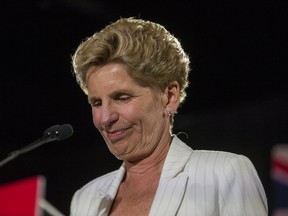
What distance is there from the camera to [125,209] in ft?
4.34

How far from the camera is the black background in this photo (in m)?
2.49

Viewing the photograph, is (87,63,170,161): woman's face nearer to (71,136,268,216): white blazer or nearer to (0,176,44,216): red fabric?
(71,136,268,216): white blazer

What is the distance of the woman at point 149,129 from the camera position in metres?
1.21

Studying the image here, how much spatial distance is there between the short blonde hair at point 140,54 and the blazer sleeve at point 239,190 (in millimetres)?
214

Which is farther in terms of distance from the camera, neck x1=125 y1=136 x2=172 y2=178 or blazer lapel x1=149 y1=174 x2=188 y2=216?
neck x1=125 y1=136 x2=172 y2=178

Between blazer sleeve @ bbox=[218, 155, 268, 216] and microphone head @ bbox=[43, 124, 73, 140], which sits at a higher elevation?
microphone head @ bbox=[43, 124, 73, 140]

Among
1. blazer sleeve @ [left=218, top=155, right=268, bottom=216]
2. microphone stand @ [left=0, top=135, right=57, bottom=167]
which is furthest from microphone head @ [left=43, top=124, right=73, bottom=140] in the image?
blazer sleeve @ [left=218, top=155, right=268, bottom=216]

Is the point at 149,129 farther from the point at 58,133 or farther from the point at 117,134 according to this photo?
the point at 58,133

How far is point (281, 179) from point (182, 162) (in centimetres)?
110

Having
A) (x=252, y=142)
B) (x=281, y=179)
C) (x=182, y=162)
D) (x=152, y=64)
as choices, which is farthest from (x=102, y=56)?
(x=252, y=142)

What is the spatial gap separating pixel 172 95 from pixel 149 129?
9 cm

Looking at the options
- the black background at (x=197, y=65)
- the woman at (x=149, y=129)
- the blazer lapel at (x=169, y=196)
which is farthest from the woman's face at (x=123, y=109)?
the black background at (x=197, y=65)

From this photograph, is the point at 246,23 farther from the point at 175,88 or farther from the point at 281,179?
the point at 175,88

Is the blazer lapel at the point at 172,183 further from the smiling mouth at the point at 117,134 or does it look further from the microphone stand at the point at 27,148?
the microphone stand at the point at 27,148
